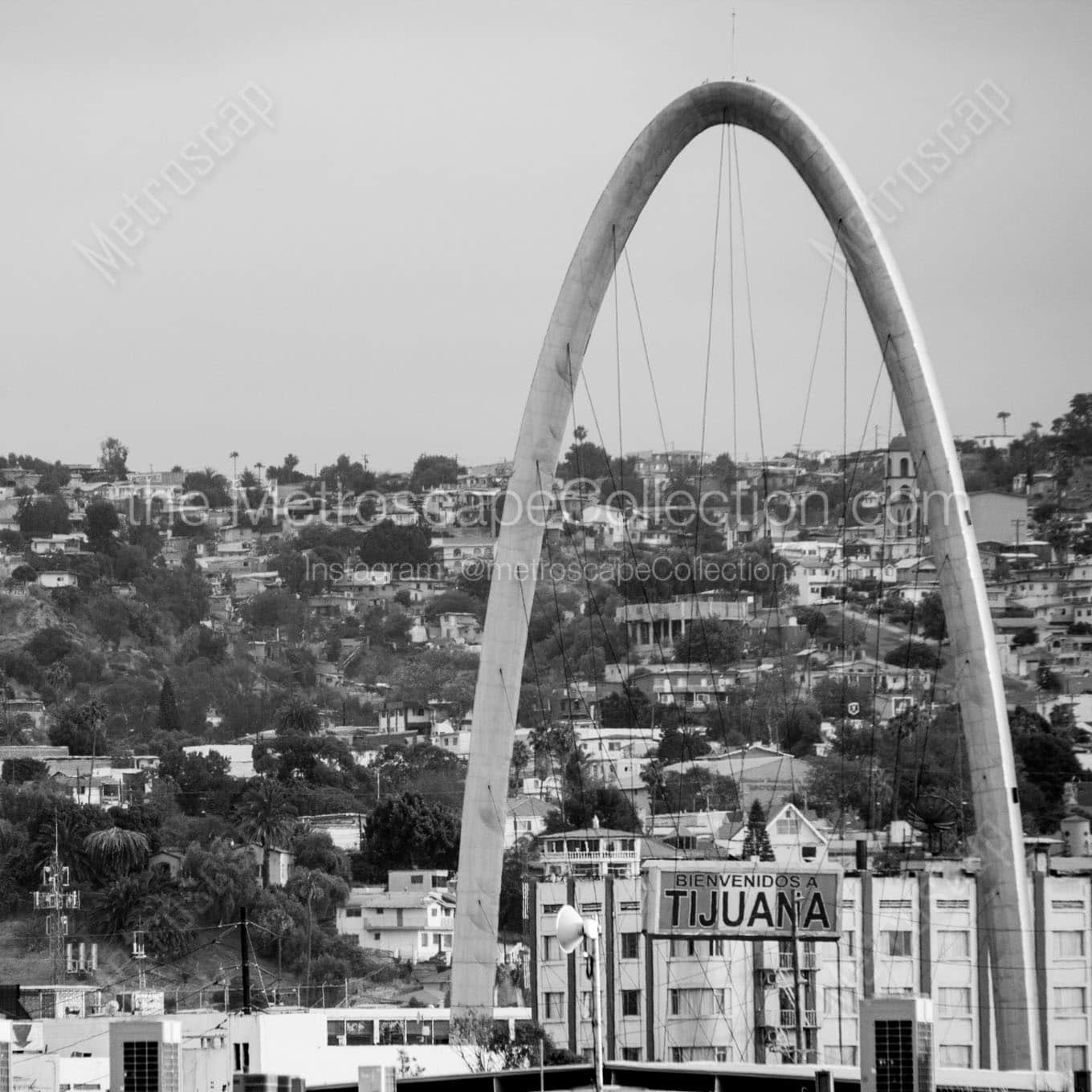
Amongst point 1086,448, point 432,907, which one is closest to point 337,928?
point 432,907

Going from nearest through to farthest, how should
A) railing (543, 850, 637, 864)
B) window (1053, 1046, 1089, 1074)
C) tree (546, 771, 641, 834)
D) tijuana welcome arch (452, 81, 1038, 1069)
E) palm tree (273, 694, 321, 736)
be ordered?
1. tijuana welcome arch (452, 81, 1038, 1069)
2. window (1053, 1046, 1089, 1074)
3. railing (543, 850, 637, 864)
4. tree (546, 771, 641, 834)
5. palm tree (273, 694, 321, 736)

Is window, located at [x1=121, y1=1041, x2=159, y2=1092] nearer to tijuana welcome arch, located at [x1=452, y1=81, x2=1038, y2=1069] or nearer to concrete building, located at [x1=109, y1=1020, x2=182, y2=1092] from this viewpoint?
concrete building, located at [x1=109, y1=1020, x2=182, y2=1092]

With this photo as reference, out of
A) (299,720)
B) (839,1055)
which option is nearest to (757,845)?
(839,1055)

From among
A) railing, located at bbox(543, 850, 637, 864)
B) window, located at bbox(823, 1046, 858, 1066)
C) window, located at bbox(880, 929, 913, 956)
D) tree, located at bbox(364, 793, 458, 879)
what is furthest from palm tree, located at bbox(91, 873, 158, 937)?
window, located at bbox(823, 1046, 858, 1066)

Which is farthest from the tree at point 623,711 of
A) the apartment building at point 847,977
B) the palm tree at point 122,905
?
the apartment building at point 847,977

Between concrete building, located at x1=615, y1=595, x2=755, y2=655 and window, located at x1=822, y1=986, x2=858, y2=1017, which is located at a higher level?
concrete building, located at x1=615, y1=595, x2=755, y2=655

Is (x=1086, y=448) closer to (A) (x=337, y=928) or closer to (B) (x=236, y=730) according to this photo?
(B) (x=236, y=730)
